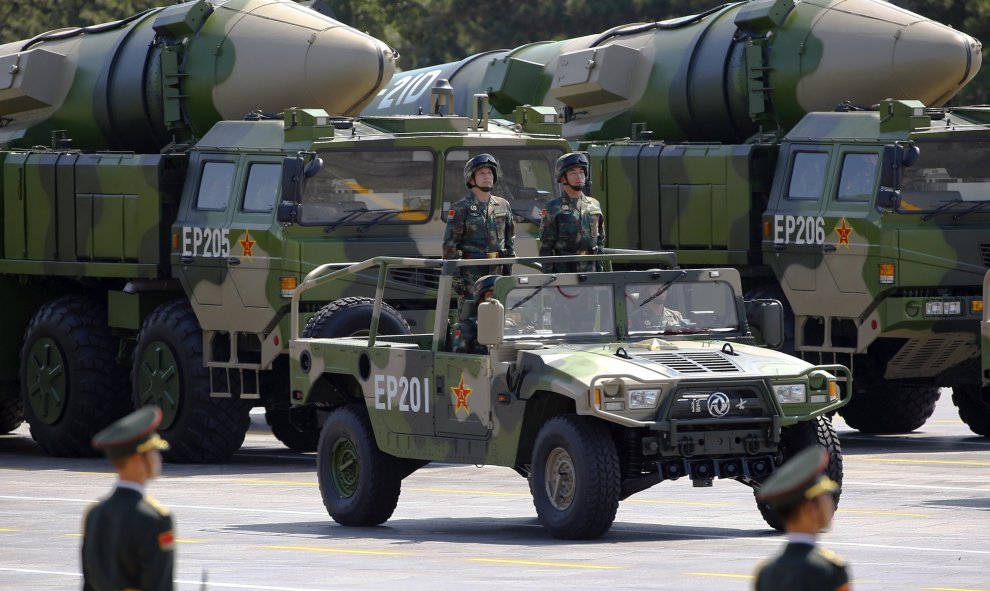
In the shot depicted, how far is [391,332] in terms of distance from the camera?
16547mm

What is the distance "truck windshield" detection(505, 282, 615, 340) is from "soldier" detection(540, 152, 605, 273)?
976 millimetres

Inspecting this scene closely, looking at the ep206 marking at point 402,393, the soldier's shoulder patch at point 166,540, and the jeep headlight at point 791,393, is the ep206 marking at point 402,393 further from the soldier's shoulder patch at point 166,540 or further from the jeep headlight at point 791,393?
the soldier's shoulder patch at point 166,540

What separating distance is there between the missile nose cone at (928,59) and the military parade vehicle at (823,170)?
2cm

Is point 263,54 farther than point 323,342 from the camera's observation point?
Yes

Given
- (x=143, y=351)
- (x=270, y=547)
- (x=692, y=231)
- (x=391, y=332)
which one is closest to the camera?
(x=270, y=547)

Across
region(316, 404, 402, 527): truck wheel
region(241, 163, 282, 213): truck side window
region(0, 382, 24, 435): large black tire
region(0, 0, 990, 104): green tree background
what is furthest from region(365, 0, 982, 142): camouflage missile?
region(0, 0, 990, 104): green tree background

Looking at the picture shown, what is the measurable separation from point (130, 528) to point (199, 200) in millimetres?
12878

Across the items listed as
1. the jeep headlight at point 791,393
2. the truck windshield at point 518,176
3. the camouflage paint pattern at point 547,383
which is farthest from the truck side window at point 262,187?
the jeep headlight at point 791,393

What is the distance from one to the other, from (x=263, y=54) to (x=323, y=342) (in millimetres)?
6051

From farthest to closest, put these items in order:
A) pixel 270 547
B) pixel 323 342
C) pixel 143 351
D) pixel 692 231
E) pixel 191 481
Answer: pixel 692 231
pixel 143 351
pixel 191 481
pixel 323 342
pixel 270 547

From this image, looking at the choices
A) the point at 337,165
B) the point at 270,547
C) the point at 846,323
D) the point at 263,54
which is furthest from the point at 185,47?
the point at 270,547

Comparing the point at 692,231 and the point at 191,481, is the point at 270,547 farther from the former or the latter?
the point at 692,231

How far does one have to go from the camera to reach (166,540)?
6766 mm

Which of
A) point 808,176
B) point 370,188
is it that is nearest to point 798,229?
point 808,176
